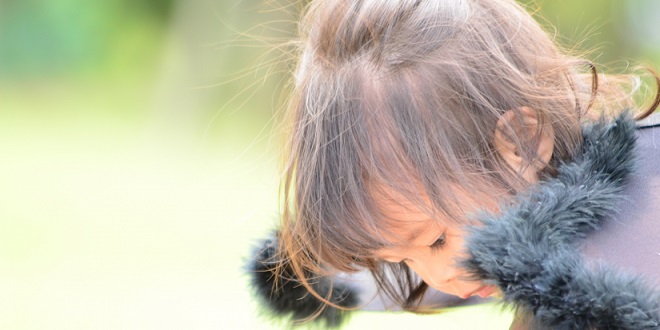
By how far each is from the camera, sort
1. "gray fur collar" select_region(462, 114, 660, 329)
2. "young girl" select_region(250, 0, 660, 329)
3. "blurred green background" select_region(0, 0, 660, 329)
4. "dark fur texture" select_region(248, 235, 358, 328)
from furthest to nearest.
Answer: "blurred green background" select_region(0, 0, 660, 329) → "dark fur texture" select_region(248, 235, 358, 328) → "young girl" select_region(250, 0, 660, 329) → "gray fur collar" select_region(462, 114, 660, 329)

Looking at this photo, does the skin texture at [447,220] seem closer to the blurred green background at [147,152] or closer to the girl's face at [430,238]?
the girl's face at [430,238]

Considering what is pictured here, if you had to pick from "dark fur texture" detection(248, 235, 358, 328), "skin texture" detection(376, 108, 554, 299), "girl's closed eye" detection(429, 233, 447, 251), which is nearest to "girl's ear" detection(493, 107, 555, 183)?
"skin texture" detection(376, 108, 554, 299)

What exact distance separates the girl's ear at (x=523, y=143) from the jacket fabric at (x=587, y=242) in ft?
0.13

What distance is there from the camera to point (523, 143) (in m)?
0.80

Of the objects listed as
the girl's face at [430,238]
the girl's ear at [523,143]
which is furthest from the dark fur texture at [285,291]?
the girl's ear at [523,143]

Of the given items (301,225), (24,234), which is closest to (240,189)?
(24,234)

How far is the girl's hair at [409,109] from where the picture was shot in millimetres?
782

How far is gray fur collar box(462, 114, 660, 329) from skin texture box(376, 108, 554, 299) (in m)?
0.08

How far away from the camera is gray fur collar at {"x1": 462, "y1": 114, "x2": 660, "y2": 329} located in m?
0.57

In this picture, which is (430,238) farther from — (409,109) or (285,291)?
(285,291)

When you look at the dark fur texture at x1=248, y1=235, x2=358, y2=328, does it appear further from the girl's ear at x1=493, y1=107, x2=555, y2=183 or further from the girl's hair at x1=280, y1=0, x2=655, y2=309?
the girl's ear at x1=493, y1=107, x2=555, y2=183

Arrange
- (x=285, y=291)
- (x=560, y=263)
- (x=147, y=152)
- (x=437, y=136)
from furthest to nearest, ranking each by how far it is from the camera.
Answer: (x=147, y=152), (x=285, y=291), (x=437, y=136), (x=560, y=263)

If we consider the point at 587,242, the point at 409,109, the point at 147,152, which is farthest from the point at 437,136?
the point at 147,152

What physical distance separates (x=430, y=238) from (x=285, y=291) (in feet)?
0.93
